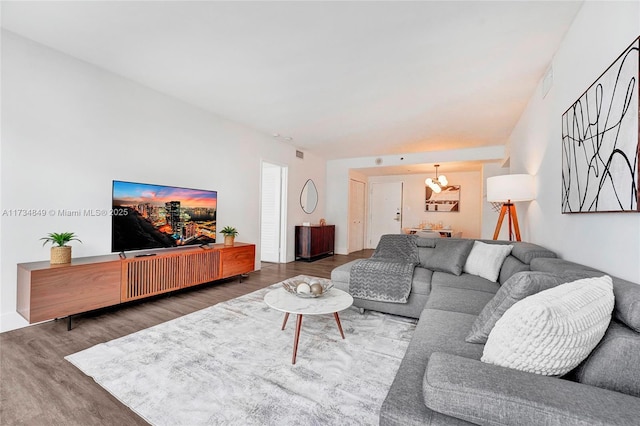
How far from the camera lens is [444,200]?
287 inches

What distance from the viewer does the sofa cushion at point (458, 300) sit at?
6.41 ft

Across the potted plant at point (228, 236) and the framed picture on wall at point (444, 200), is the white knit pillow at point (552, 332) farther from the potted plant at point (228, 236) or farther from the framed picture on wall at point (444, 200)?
the framed picture on wall at point (444, 200)

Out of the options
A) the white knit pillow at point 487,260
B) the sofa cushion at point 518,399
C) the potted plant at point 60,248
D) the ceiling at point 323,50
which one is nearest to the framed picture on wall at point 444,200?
the ceiling at point 323,50

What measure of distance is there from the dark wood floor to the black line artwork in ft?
8.88

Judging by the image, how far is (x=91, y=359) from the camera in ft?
6.36

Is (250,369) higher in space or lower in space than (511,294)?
lower

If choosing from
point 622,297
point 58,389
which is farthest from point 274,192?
point 622,297

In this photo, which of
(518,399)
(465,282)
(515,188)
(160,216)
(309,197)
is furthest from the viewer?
(309,197)

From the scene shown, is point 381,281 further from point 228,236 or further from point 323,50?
point 228,236

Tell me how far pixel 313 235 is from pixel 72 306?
162 inches

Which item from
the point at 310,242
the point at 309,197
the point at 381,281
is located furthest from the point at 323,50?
the point at 309,197

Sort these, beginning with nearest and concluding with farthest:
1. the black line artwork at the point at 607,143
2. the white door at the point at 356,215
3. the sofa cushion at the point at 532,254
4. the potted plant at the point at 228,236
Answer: the black line artwork at the point at 607,143 → the sofa cushion at the point at 532,254 → the potted plant at the point at 228,236 → the white door at the point at 356,215

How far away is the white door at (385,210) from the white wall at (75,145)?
17.0 ft

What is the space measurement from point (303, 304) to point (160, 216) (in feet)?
7.46
